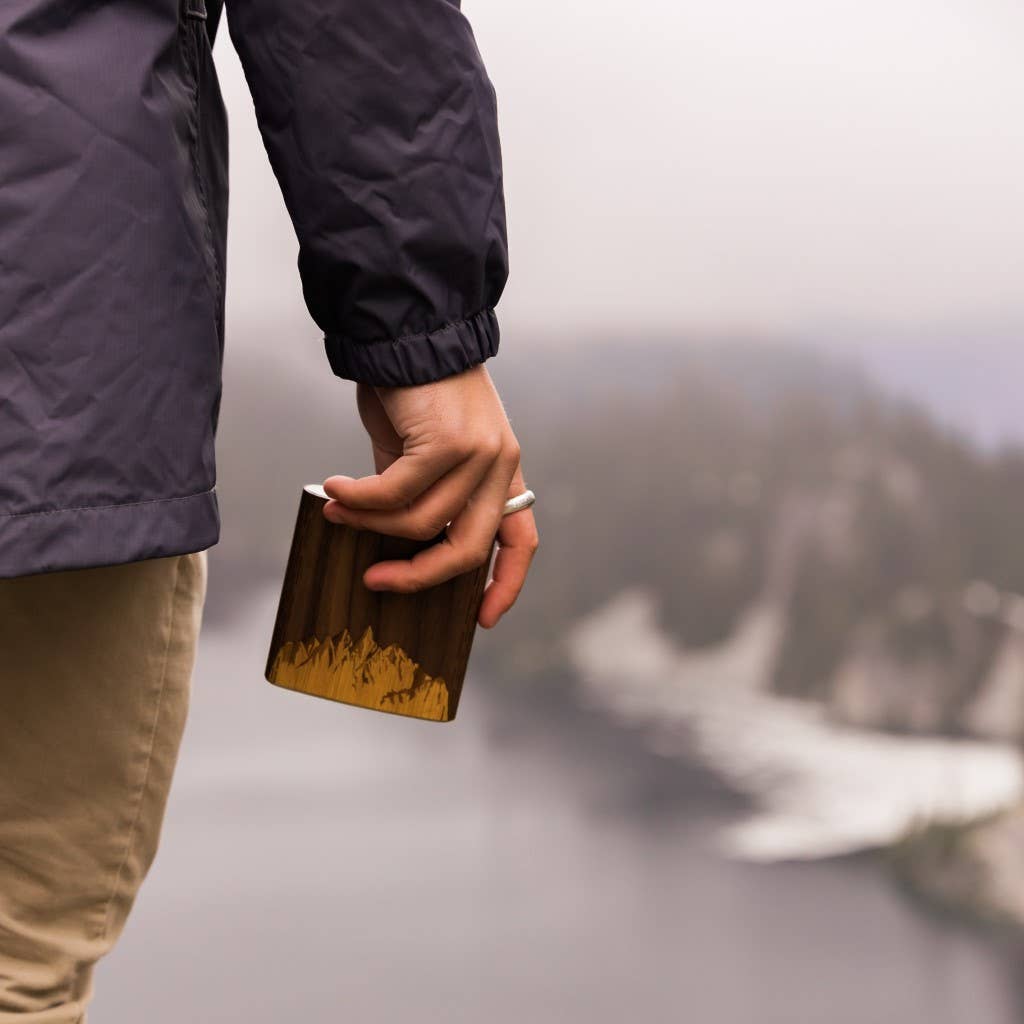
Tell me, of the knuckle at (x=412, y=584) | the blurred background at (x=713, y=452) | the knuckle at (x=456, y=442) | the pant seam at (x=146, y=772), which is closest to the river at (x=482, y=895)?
the blurred background at (x=713, y=452)

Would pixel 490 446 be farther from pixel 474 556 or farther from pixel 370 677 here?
pixel 370 677

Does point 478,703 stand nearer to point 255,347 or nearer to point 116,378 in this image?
point 255,347

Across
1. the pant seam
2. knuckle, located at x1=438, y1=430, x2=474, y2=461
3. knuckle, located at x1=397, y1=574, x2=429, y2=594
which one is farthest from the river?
knuckle, located at x1=438, y1=430, x2=474, y2=461

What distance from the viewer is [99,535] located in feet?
2.05

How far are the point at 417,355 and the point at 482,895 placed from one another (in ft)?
3.15

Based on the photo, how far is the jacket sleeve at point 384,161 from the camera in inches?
26.8

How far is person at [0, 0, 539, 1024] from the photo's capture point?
0.61 m

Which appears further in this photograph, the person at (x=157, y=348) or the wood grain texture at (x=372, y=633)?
the wood grain texture at (x=372, y=633)

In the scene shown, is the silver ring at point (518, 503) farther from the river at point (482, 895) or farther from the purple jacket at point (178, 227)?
the river at point (482, 895)

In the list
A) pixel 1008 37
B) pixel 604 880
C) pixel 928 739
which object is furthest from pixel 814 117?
pixel 604 880

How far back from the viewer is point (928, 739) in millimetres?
1753

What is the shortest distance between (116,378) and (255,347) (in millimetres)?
1151

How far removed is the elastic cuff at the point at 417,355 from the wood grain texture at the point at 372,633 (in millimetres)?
117

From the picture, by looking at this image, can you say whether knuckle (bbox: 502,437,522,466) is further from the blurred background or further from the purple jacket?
the blurred background
